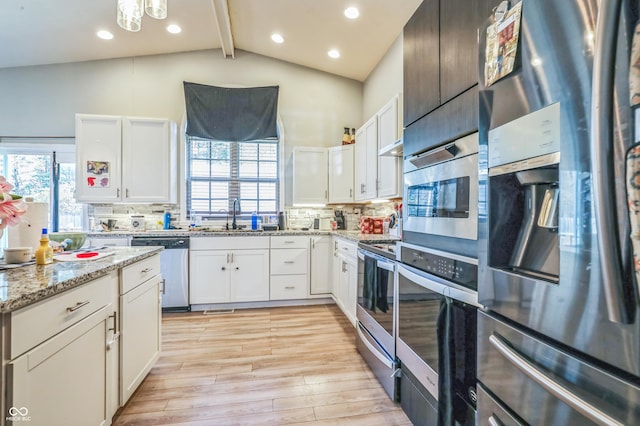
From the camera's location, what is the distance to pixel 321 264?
398 centimetres

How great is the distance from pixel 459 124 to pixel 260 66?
3.96m

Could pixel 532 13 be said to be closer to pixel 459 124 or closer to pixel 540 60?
pixel 540 60

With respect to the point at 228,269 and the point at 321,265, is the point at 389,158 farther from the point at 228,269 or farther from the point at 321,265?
the point at 228,269

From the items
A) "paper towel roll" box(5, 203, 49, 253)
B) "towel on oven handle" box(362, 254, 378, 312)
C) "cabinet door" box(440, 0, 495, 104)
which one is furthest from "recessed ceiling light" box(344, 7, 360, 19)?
"paper towel roll" box(5, 203, 49, 253)

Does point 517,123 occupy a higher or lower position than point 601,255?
higher

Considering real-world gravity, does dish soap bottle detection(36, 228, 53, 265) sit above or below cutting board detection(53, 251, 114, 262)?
above

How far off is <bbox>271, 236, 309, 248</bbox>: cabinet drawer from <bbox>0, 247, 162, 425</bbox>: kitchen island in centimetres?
193

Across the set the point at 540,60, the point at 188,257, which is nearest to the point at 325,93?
the point at 188,257

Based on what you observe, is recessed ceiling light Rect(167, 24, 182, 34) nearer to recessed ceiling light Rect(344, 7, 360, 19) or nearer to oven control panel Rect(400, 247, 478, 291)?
recessed ceiling light Rect(344, 7, 360, 19)

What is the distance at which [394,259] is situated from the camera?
1936 millimetres

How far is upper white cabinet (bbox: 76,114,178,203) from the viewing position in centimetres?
381

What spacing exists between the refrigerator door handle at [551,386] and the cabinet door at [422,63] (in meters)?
1.24

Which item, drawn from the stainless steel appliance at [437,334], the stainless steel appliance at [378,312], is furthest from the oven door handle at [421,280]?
the stainless steel appliance at [378,312]

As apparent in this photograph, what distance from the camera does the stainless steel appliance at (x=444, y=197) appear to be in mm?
1319
